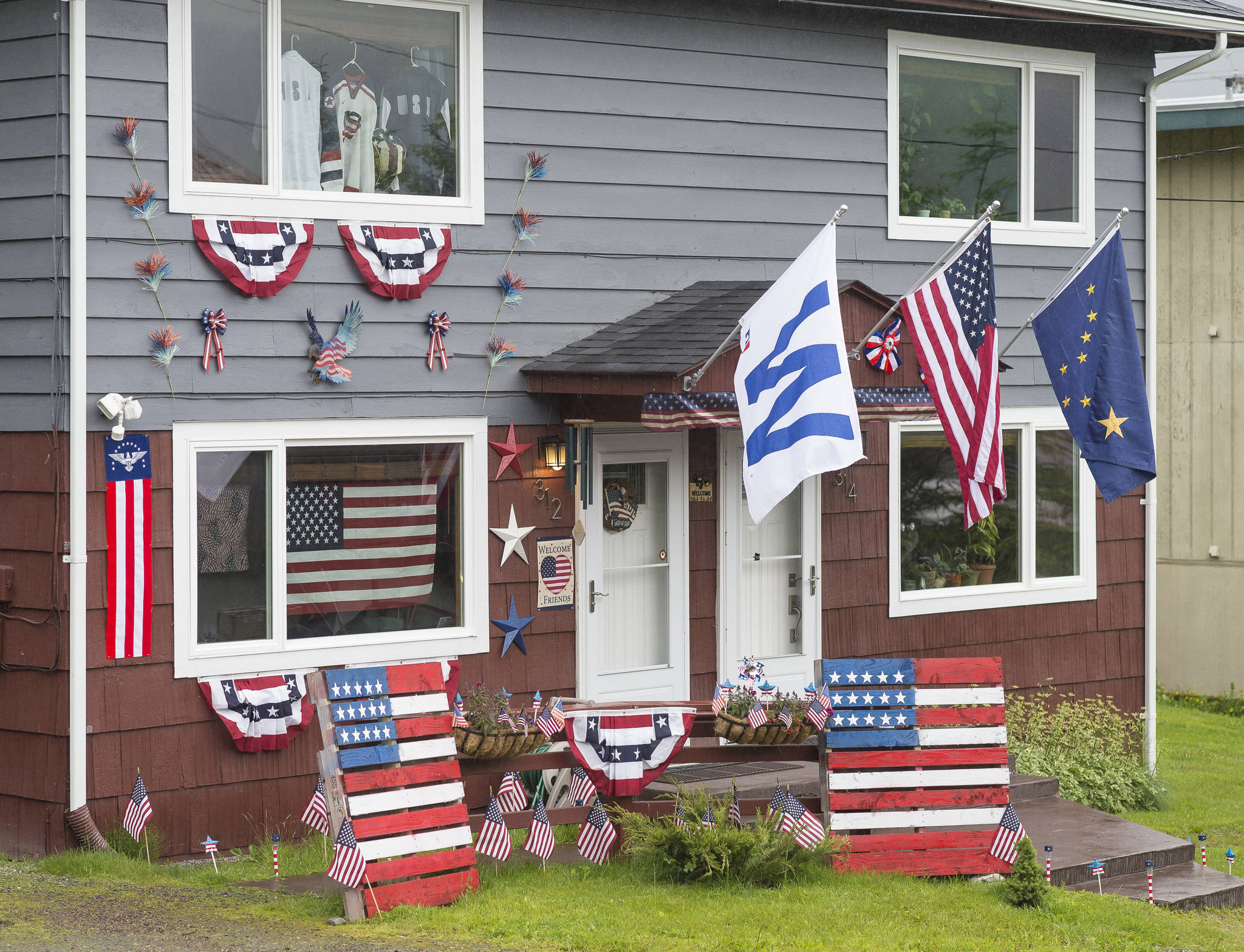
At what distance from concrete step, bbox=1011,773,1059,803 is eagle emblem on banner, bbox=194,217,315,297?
5.66 meters

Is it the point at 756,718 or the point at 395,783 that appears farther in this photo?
the point at 756,718

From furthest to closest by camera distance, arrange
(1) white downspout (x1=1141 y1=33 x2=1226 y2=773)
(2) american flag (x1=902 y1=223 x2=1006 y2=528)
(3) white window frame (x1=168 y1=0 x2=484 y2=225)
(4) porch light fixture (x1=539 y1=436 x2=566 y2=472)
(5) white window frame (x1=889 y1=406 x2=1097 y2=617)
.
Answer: (1) white downspout (x1=1141 y1=33 x2=1226 y2=773) < (5) white window frame (x1=889 y1=406 x2=1097 y2=617) < (4) porch light fixture (x1=539 y1=436 x2=566 y2=472) < (2) american flag (x1=902 y1=223 x2=1006 y2=528) < (3) white window frame (x1=168 y1=0 x2=484 y2=225)

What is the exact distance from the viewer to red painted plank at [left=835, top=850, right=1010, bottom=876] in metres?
A: 7.32

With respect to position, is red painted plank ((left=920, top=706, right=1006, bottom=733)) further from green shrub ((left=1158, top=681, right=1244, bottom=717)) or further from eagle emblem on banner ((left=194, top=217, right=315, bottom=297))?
green shrub ((left=1158, top=681, right=1244, bottom=717))

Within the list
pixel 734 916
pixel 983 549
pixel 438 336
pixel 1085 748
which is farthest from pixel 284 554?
pixel 1085 748

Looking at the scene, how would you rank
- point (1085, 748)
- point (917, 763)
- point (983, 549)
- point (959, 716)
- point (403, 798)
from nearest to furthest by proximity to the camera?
point (403, 798) < point (917, 763) < point (959, 716) < point (1085, 748) < point (983, 549)

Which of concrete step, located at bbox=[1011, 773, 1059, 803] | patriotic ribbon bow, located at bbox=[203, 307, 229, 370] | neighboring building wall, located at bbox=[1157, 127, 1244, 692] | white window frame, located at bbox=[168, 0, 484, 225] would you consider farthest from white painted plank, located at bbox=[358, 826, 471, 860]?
neighboring building wall, located at bbox=[1157, 127, 1244, 692]

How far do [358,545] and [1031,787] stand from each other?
4702 millimetres

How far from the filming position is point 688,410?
8422 mm

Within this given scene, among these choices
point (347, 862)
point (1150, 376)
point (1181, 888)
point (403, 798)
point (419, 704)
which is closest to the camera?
point (347, 862)

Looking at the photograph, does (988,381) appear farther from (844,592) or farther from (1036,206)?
(1036,206)

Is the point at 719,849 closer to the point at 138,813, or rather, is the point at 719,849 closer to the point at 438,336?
the point at 138,813

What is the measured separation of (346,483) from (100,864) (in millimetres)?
2492

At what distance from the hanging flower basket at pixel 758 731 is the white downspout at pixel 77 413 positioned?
3.40 meters
